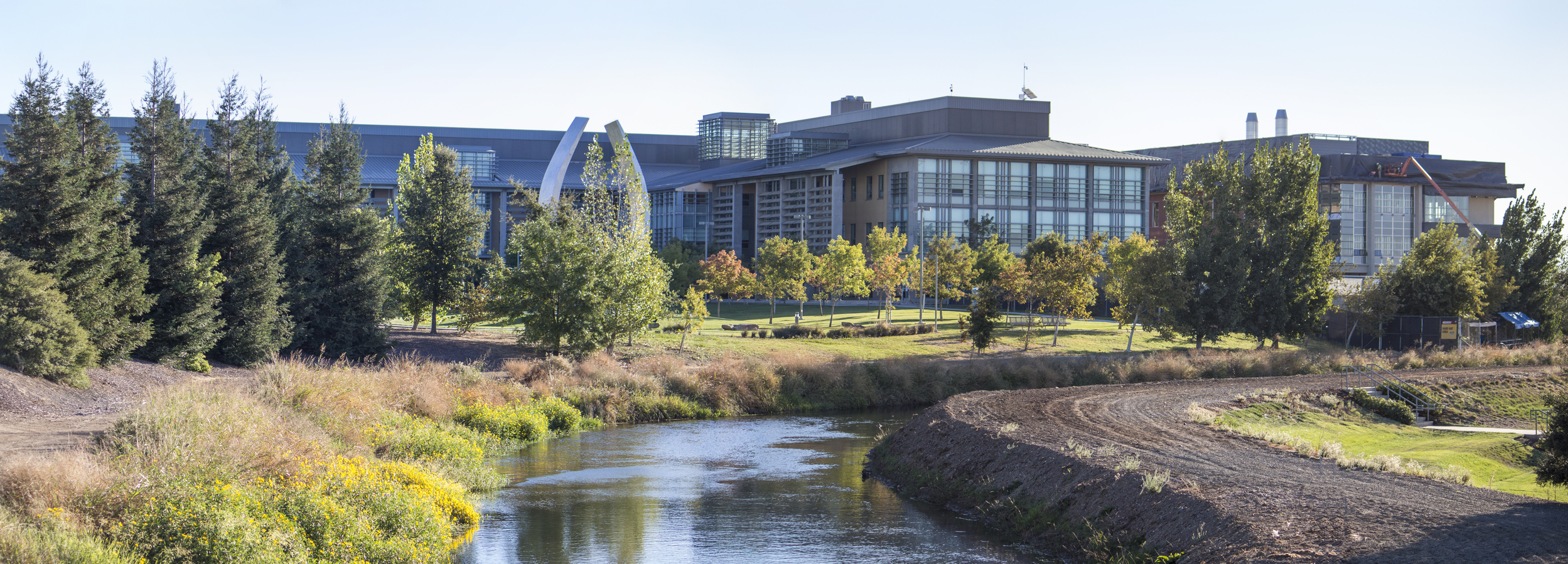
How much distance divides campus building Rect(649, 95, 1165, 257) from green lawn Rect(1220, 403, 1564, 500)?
170ft

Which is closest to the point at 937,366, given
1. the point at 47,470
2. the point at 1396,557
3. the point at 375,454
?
the point at 375,454

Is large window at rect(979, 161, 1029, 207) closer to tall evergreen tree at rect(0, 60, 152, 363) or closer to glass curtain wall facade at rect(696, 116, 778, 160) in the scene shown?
glass curtain wall facade at rect(696, 116, 778, 160)

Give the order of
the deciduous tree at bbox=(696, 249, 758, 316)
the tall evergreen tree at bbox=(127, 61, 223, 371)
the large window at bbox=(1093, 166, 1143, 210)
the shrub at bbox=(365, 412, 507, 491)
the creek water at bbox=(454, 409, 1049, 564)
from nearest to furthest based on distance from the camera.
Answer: the creek water at bbox=(454, 409, 1049, 564)
the shrub at bbox=(365, 412, 507, 491)
the tall evergreen tree at bbox=(127, 61, 223, 371)
the deciduous tree at bbox=(696, 249, 758, 316)
the large window at bbox=(1093, 166, 1143, 210)

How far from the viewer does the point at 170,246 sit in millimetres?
33438

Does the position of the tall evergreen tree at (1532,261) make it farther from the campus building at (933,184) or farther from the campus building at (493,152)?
the campus building at (493,152)

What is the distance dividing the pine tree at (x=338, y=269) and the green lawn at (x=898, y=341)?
1033cm

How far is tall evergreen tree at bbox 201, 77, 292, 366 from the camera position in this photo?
36.2 metres

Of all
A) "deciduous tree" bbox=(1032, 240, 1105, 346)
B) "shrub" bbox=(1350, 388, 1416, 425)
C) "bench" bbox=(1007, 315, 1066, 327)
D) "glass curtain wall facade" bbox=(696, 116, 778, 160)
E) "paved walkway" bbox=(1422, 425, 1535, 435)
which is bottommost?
"paved walkway" bbox=(1422, 425, 1535, 435)

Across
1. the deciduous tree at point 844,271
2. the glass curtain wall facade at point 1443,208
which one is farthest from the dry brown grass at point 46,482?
the glass curtain wall facade at point 1443,208

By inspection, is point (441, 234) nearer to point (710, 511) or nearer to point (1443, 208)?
point (710, 511)

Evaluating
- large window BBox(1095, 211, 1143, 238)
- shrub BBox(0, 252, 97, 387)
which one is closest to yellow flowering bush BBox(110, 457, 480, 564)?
shrub BBox(0, 252, 97, 387)

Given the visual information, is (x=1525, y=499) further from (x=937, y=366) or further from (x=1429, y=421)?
(x=937, y=366)

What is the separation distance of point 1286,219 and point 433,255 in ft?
128

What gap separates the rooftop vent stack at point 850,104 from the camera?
128 meters
